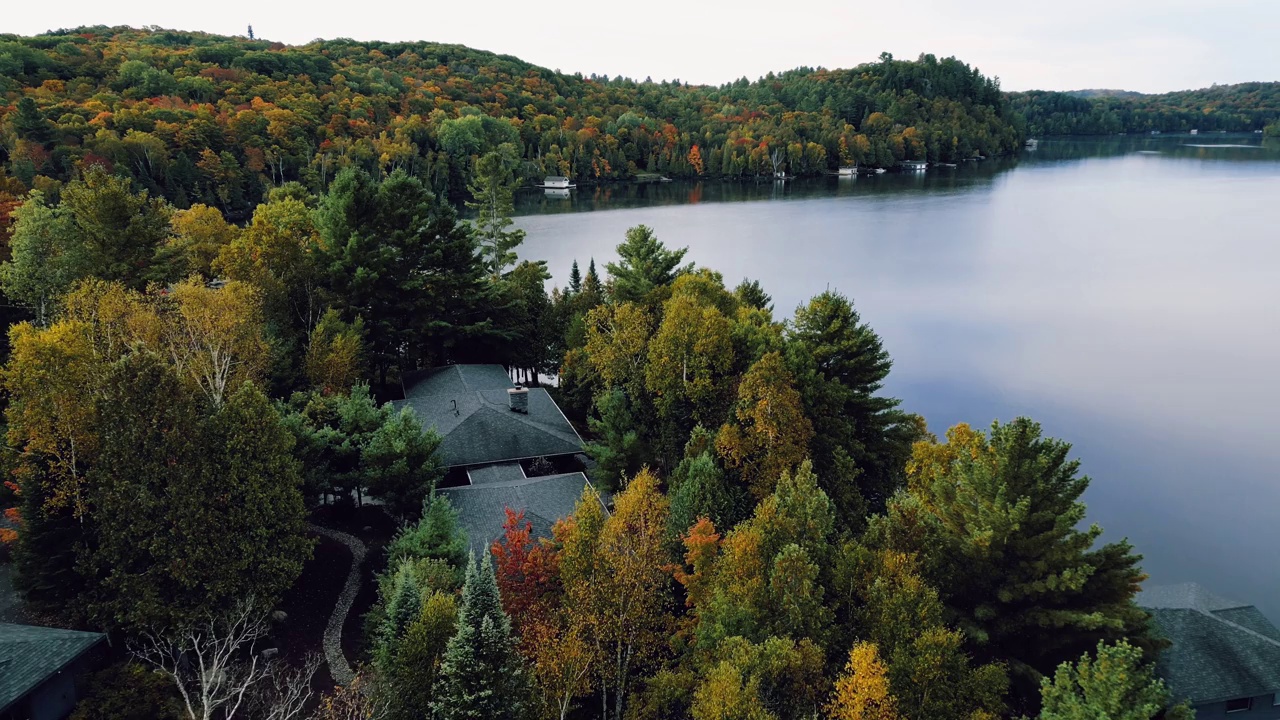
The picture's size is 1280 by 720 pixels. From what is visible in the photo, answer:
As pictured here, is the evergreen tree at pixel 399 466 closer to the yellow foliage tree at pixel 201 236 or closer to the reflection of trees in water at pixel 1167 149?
the yellow foliage tree at pixel 201 236

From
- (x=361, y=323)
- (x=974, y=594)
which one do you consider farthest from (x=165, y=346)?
(x=974, y=594)

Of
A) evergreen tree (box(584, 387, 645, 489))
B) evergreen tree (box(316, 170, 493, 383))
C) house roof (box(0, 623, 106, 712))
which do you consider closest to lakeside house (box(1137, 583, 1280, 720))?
evergreen tree (box(584, 387, 645, 489))

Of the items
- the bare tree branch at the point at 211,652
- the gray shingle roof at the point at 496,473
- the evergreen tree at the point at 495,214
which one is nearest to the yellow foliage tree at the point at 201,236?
the evergreen tree at the point at 495,214

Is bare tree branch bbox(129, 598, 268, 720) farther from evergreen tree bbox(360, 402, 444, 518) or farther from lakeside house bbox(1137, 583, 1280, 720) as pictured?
lakeside house bbox(1137, 583, 1280, 720)

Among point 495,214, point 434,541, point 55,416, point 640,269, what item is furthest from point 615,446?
point 495,214

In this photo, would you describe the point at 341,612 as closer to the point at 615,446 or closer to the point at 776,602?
the point at 615,446
